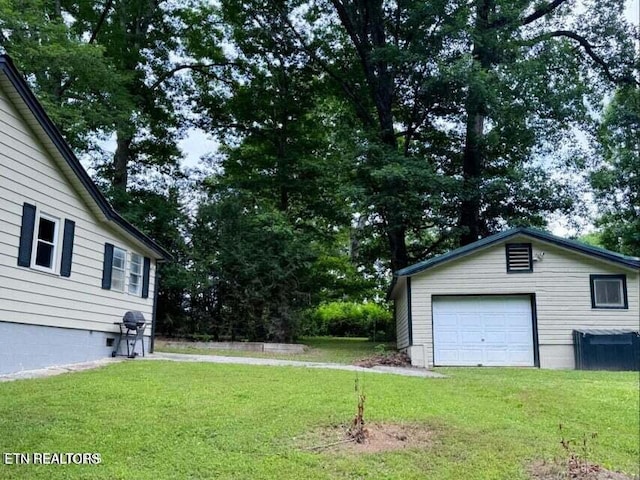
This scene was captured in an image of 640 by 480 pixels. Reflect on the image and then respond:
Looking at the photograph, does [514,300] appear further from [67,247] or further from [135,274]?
[67,247]

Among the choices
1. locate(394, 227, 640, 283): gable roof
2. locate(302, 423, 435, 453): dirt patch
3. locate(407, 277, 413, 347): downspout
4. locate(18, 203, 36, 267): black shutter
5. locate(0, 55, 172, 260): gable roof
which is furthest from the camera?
locate(407, 277, 413, 347): downspout

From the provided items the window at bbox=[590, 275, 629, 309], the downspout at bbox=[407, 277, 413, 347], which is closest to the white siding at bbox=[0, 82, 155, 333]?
the downspout at bbox=[407, 277, 413, 347]

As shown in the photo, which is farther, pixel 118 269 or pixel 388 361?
pixel 388 361

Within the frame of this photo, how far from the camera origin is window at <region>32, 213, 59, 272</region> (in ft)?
32.4

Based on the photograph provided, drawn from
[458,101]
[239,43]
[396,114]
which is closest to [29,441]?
[458,101]

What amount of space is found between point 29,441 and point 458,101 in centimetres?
1749

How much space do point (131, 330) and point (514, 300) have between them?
992 cm

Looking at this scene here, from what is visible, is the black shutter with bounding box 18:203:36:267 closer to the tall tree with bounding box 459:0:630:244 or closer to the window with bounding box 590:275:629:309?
the window with bounding box 590:275:629:309

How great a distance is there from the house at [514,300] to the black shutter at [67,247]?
8077 mm

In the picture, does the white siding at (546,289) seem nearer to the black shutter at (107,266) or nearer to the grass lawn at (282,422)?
Answer: the grass lawn at (282,422)

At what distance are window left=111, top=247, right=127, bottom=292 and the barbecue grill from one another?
740 millimetres

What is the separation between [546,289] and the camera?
45.2 feet

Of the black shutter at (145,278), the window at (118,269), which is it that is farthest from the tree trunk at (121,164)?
the window at (118,269)

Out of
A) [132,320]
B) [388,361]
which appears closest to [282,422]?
[132,320]
